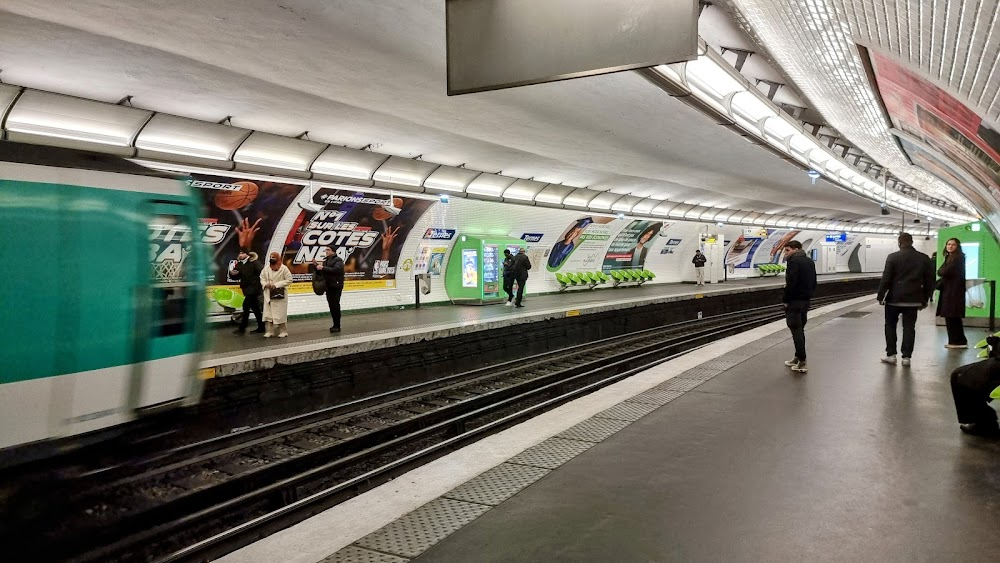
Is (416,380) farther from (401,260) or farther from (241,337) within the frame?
(401,260)

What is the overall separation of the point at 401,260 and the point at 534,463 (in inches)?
487

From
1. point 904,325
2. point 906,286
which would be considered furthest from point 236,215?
point 904,325

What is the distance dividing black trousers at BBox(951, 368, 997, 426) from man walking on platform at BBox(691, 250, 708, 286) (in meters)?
24.0

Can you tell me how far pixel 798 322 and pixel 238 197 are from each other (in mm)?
9754

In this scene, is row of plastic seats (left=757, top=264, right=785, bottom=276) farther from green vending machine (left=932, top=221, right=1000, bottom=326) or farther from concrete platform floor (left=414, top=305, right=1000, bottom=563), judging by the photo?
concrete platform floor (left=414, top=305, right=1000, bottom=563)

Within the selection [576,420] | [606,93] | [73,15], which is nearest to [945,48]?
[576,420]

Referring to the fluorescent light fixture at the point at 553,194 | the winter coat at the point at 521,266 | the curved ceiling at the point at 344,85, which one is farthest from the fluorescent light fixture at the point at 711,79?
the fluorescent light fixture at the point at 553,194

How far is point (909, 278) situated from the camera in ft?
23.5

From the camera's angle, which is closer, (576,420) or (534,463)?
(534,463)

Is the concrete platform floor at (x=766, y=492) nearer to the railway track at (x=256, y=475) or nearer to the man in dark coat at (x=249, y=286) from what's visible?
the railway track at (x=256, y=475)

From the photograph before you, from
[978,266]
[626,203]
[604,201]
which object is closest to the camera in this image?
[978,266]

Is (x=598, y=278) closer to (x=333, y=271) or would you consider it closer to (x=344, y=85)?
(x=333, y=271)

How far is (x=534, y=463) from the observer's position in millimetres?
4043

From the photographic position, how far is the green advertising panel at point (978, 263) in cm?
Answer: 1052
